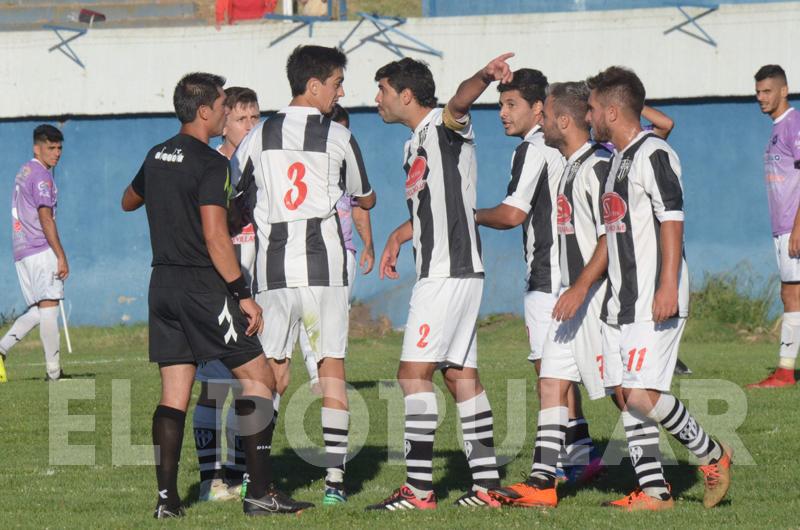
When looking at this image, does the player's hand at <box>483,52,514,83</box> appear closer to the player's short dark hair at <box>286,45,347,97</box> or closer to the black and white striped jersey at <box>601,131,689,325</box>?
the black and white striped jersey at <box>601,131,689,325</box>

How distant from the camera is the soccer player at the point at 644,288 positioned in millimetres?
6938

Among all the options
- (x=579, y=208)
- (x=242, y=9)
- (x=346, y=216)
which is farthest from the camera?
(x=242, y=9)

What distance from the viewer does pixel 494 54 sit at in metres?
22.5

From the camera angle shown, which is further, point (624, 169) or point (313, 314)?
point (313, 314)

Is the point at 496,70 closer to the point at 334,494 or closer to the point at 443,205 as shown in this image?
the point at 443,205

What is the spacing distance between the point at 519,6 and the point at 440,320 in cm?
1808

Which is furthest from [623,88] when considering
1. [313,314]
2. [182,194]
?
[182,194]

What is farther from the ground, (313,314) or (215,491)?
(313,314)

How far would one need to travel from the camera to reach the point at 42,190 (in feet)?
46.6

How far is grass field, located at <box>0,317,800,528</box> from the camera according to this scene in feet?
22.9

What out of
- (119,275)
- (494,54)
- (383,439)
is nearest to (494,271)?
(494,54)

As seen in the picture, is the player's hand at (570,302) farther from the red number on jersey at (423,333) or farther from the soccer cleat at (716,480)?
the soccer cleat at (716,480)

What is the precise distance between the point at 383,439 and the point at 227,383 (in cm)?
220

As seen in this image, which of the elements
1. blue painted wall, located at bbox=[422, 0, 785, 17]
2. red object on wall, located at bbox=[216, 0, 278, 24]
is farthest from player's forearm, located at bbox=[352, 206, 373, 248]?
red object on wall, located at bbox=[216, 0, 278, 24]
